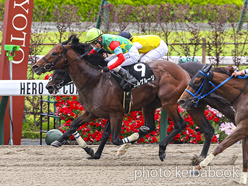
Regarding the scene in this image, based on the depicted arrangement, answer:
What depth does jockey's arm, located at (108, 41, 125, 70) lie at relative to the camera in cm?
519

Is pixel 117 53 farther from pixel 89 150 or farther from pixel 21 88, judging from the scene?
pixel 21 88

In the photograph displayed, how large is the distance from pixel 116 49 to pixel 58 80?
1043 millimetres

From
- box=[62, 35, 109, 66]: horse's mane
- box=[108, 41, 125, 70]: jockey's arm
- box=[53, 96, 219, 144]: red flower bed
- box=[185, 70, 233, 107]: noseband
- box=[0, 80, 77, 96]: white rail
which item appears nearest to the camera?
box=[185, 70, 233, 107]: noseband

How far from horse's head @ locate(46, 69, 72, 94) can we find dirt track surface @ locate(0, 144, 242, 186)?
1017mm

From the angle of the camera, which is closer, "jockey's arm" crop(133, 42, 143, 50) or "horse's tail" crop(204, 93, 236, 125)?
"horse's tail" crop(204, 93, 236, 125)

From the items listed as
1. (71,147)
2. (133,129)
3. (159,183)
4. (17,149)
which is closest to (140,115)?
(133,129)

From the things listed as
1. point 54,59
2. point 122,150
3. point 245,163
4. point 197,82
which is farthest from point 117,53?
point 245,163

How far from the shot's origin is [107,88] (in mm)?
5547

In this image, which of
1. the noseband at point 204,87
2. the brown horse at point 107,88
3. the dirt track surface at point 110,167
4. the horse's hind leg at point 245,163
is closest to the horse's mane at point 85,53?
the brown horse at point 107,88

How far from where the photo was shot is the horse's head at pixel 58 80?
18.5ft

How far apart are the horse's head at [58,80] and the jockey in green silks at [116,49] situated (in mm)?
512

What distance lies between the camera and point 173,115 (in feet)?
19.0

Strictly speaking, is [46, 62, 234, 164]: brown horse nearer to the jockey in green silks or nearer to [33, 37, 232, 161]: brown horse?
[33, 37, 232, 161]: brown horse

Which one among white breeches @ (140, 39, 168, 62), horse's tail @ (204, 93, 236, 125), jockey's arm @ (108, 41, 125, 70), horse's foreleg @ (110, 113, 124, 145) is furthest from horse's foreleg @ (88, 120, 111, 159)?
horse's tail @ (204, 93, 236, 125)
